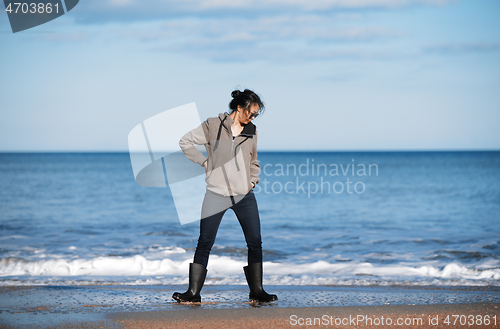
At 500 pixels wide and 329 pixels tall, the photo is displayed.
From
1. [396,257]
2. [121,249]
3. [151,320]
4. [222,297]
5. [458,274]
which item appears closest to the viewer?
[151,320]

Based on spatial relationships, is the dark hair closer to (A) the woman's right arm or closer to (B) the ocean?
(A) the woman's right arm

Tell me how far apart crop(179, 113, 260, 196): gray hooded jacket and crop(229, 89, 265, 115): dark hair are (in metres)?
0.13

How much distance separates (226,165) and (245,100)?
0.56 m

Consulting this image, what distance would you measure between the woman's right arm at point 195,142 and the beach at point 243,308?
48.9 inches

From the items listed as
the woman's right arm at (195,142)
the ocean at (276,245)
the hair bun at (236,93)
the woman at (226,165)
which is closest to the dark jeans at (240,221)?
the woman at (226,165)

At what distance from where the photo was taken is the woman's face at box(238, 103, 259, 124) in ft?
11.4

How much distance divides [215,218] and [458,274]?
410 centimetres

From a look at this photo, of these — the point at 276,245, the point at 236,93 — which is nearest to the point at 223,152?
the point at 236,93

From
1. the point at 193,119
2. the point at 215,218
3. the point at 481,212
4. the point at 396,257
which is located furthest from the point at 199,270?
the point at 481,212

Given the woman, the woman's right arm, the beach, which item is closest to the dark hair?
the woman

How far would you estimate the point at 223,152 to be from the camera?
11.7 ft

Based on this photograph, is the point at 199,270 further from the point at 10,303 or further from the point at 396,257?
the point at 396,257

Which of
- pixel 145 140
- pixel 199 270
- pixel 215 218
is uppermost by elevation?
pixel 145 140

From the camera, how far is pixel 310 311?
11.3ft
